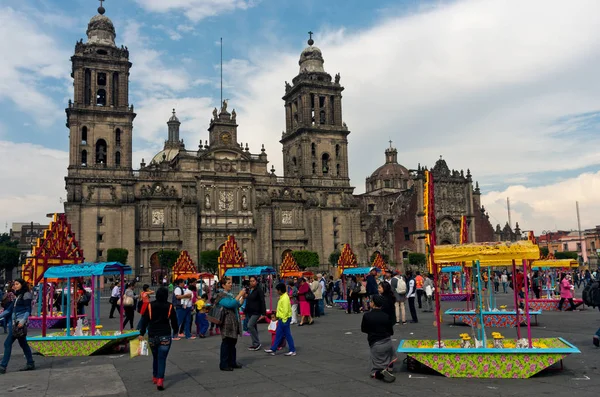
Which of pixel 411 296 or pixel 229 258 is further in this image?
pixel 229 258

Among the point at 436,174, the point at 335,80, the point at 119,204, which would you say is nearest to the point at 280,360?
the point at 119,204

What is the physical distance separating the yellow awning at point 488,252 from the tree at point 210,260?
151 ft

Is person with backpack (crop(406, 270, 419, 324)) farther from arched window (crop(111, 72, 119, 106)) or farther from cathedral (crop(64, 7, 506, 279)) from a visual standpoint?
arched window (crop(111, 72, 119, 106))

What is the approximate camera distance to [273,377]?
9.98 meters

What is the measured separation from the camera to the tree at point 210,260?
182 ft

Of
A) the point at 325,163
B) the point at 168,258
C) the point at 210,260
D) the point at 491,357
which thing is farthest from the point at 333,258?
the point at 491,357

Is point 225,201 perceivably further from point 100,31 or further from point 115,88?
point 100,31

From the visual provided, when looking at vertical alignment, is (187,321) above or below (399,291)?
below

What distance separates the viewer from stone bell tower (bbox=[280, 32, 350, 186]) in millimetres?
65562

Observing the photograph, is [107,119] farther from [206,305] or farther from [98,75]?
[206,305]

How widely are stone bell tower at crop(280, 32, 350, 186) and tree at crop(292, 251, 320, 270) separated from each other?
9754 mm

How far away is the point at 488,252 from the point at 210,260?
4700 cm

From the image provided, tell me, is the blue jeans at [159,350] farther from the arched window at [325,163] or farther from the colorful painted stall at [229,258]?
the arched window at [325,163]

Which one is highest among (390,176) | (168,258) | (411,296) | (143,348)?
(390,176)
